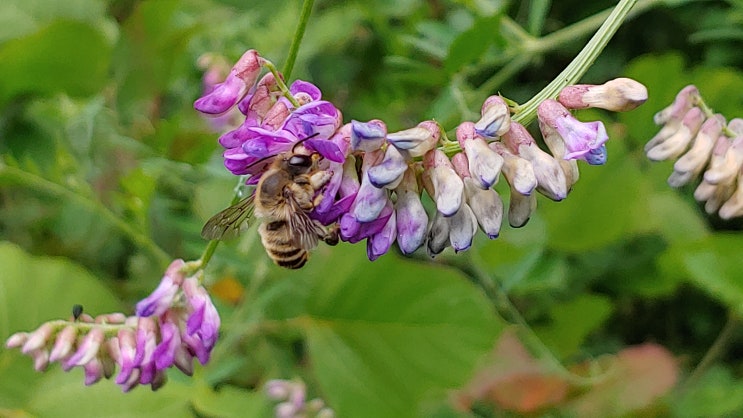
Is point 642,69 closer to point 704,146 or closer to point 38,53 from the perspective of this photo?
point 704,146

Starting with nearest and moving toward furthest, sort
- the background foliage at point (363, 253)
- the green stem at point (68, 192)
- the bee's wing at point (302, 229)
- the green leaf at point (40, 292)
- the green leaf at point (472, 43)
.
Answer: the bee's wing at point (302, 229) < the green leaf at point (472, 43) < the green stem at point (68, 192) < the background foliage at point (363, 253) < the green leaf at point (40, 292)

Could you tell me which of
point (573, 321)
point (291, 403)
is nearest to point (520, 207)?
point (291, 403)

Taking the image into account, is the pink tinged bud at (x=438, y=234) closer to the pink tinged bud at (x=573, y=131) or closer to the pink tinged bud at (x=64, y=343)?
the pink tinged bud at (x=573, y=131)

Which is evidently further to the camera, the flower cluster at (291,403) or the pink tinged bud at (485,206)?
the flower cluster at (291,403)

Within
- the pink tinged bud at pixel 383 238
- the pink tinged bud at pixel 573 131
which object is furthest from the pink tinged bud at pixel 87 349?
the pink tinged bud at pixel 573 131

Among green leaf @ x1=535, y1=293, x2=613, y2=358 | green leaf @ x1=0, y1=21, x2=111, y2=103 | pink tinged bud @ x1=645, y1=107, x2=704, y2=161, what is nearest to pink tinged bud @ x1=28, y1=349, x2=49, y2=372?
pink tinged bud @ x1=645, y1=107, x2=704, y2=161

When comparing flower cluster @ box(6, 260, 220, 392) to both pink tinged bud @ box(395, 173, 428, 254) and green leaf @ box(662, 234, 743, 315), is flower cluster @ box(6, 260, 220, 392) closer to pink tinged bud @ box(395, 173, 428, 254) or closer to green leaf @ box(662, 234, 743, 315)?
pink tinged bud @ box(395, 173, 428, 254)
